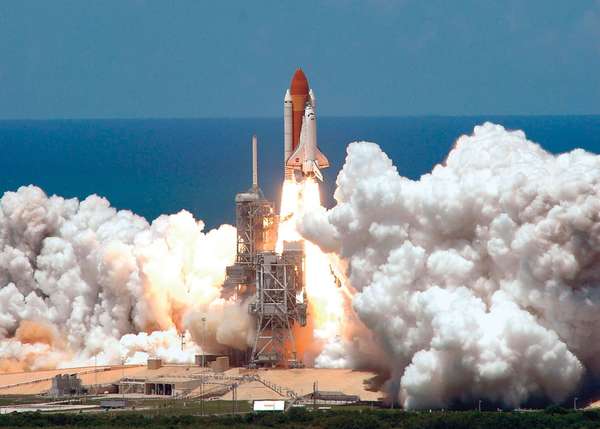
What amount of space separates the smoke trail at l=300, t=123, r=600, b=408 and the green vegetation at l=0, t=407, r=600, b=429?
138cm

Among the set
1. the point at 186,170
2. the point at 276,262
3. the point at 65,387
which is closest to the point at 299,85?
the point at 276,262

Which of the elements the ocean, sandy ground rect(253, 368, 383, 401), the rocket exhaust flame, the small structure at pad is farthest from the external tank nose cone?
the ocean

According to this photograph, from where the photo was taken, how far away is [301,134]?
7712 centimetres

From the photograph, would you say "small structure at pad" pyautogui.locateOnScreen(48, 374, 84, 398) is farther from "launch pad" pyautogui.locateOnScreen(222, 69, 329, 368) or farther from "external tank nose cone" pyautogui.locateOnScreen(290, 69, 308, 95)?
"external tank nose cone" pyautogui.locateOnScreen(290, 69, 308, 95)

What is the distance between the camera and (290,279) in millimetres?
74750

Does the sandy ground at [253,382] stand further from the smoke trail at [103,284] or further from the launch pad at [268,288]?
the smoke trail at [103,284]

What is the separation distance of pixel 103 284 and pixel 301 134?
35.3 feet

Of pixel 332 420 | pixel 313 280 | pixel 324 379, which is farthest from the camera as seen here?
pixel 313 280

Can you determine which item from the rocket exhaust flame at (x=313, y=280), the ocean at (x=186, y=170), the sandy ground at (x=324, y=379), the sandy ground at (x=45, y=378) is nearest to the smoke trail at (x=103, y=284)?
the sandy ground at (x=45, y=378)

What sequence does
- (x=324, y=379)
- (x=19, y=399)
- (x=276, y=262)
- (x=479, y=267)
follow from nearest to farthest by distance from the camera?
(x=479, y=267) < (x=324, y=379) < (x=19, y=399) < (x=276, y=262)

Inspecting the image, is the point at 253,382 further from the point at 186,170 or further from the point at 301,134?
the point at 186,170

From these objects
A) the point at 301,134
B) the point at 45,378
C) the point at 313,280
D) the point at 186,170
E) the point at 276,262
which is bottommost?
the point at 45,378

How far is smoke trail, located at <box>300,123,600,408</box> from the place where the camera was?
215ft

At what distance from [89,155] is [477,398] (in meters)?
129
